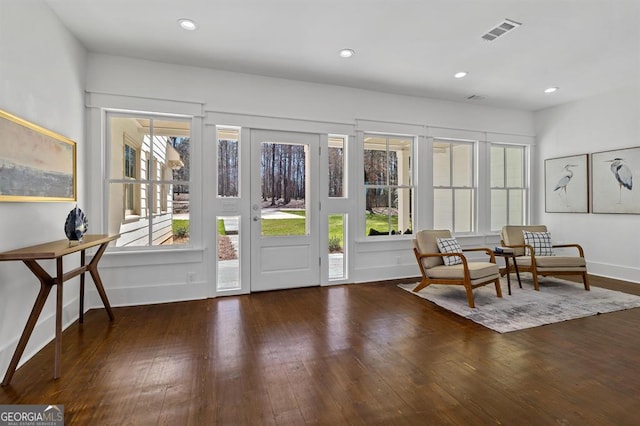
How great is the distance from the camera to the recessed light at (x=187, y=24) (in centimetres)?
296

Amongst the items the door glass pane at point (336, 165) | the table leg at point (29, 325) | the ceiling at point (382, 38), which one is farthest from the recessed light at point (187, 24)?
the table leg at point (29, 325)

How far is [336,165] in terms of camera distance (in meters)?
4.67

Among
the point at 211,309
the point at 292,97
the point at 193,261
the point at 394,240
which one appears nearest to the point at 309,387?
the point at 211,309

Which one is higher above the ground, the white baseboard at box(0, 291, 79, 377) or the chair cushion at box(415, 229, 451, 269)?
the chair cushion at box(415, 229, 451, 269)

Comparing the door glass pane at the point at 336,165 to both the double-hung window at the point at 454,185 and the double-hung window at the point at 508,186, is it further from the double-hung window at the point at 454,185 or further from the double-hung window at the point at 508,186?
the double-hung window at the point at 508,186

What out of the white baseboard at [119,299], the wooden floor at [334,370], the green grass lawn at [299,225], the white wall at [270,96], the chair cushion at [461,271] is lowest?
the wooden floor at [334,370]

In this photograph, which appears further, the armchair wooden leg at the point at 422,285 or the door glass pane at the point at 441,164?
the door glass pane at the point at 441,164

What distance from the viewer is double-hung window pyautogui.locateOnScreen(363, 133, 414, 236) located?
4863 mm

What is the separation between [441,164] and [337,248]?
232cm

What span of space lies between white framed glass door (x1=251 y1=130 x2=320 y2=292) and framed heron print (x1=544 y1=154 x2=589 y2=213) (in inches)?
170

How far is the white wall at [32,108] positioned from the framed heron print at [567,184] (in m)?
7.06

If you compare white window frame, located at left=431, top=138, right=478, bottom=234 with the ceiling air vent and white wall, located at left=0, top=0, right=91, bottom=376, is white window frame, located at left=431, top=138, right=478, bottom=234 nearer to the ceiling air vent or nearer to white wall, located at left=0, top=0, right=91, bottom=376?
the ceiling air vent

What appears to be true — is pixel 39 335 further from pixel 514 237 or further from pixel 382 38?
pixel 514 237

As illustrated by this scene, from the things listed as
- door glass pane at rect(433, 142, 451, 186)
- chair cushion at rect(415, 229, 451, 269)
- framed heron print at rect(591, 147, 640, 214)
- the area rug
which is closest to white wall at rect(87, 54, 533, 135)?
door glass pane at rect(433, 142, 451, 186)
